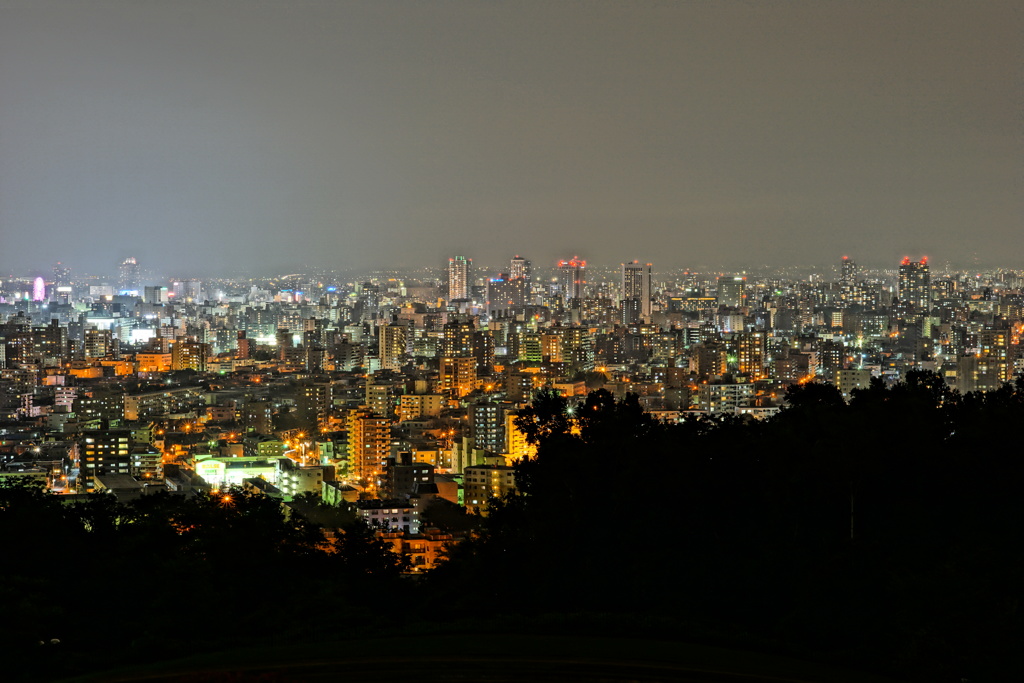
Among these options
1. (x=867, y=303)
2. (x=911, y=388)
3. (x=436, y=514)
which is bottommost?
(x=436, y=514)

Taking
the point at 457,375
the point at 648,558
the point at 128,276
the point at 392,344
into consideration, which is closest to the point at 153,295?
the point at 128,276

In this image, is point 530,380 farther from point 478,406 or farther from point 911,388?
point 911,388

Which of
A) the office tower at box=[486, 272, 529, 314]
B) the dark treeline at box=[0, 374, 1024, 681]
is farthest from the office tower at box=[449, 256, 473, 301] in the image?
the dark treeline at box=[0, 374, 1024, 681]

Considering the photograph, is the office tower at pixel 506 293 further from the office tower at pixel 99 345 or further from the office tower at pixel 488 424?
the office tower at pixel 488 424

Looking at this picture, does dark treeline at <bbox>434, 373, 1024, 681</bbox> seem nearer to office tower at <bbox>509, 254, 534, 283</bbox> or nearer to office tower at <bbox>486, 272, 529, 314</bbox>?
office tower at <bbox>486, 272, 529, 314</bbox>

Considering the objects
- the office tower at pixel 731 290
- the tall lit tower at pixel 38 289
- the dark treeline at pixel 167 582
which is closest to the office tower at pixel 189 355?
the tall lit tower at pixel 38 289

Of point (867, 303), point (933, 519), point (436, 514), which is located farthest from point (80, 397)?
point (867, 303)
